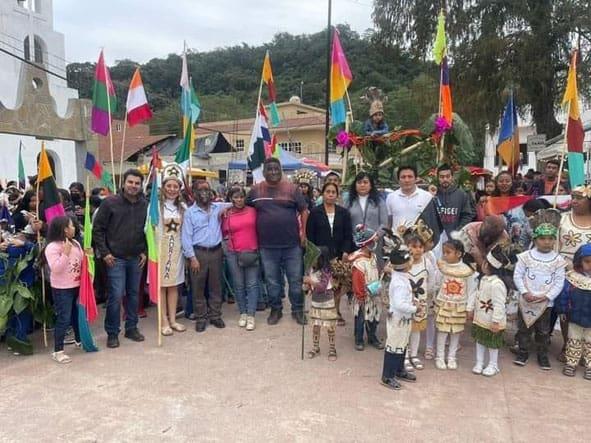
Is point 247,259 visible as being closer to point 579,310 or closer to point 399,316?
point 399,316

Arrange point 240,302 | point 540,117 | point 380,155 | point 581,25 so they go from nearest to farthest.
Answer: point 240,302 → point 380,155 → point 581,25 → point 540,117

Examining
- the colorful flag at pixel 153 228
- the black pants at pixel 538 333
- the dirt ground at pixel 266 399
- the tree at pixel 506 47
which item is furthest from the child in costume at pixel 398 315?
the tree at pixel 506 47

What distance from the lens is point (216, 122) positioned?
43.5 m

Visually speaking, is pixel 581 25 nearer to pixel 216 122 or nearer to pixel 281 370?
pixel 281 370

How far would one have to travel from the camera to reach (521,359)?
4.59m

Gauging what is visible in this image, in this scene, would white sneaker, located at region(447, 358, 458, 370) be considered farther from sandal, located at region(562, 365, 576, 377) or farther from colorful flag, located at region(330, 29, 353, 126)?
colorful flag, located at region(330, 29, 353, 126)

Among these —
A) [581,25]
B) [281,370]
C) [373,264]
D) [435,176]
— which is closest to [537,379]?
[373,264]

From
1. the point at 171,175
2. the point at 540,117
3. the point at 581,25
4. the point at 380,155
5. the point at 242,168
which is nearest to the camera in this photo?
the point at 171,175

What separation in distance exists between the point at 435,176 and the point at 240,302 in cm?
259

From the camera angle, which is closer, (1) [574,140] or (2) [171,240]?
(2) [171,240]

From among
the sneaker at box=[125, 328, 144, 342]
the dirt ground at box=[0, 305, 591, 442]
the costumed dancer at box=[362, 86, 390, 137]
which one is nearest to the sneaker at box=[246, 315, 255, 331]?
the dirt ground at box=[0, 305, 591, 442]

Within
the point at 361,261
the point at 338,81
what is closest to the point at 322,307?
the point at 361,261

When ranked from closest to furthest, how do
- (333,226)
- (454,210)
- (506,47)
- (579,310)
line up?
(579,310) < (333,226) < (454,210) < (506,47)

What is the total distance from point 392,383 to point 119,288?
2692 millimetres
